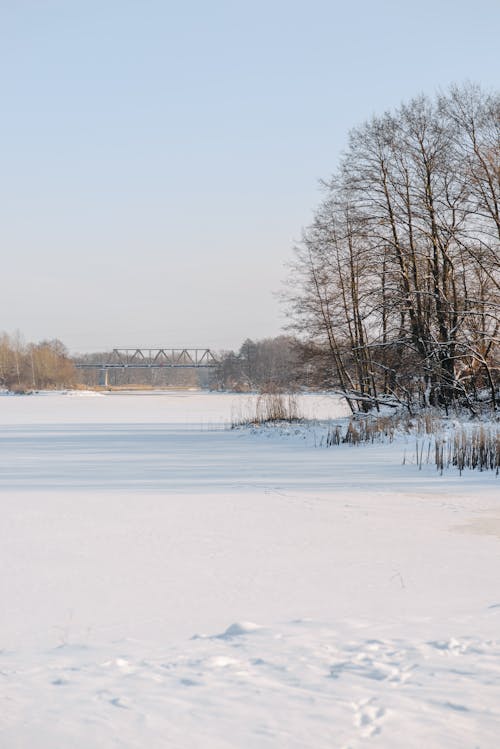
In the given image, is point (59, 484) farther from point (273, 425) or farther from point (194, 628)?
point (273, 425)

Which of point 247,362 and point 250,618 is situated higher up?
point 247,362

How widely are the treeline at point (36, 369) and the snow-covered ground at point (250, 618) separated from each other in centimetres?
6898

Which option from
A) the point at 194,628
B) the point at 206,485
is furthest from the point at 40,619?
the point at 206,485

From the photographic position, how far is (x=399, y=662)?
11.3ft

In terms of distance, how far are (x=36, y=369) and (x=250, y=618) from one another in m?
79.2

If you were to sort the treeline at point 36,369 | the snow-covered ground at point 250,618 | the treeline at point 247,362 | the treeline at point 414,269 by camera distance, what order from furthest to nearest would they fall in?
the treeline at point 247,362
the treeline at point 36,369
the treeline at point 414,269
the snow-covered ground at point 250,618

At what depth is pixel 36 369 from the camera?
262 feet

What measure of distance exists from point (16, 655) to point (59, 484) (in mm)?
6701

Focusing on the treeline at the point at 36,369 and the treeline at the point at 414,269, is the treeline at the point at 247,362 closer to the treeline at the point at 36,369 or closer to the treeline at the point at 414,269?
the treeline at the point at 36,369

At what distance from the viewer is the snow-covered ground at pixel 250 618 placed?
292 centimetres

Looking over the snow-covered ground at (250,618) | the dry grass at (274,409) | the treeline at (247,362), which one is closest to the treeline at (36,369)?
the treeline at (247,362)

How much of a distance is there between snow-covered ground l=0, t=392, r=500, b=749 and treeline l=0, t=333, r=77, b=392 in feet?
226

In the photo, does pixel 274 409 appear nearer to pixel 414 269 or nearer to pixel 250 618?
pixel 414 269

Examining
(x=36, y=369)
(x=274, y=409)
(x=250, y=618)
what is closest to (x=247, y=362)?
(x=36, y=369)
